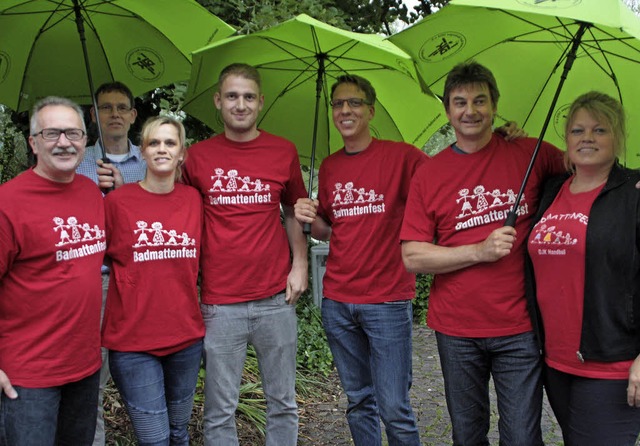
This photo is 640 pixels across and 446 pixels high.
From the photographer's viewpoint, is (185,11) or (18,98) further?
(18,98)

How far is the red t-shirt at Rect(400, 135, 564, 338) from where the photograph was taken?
2961 millimetres

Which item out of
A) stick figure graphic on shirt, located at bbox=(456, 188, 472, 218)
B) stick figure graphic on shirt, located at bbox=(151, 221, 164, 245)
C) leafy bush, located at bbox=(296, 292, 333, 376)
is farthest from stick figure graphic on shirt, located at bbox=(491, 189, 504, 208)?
leafy bush, located at bbox=(296, 292, 333, 376)

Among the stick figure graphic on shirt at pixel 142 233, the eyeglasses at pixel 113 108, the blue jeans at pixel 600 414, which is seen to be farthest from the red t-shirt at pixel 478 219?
the eyeglasses at pixel 113 108

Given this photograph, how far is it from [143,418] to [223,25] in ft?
7.69

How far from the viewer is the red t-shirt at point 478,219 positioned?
9.71ft

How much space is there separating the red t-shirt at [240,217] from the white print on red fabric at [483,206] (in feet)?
3.54

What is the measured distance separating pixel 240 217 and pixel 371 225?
753 mm

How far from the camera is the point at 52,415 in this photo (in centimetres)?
272

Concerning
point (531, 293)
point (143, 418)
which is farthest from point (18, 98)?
point (531, 293)

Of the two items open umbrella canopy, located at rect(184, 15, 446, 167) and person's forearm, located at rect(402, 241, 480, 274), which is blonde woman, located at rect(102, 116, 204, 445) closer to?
open umbrella canopy, located at rect(184, 15, 446, 167)

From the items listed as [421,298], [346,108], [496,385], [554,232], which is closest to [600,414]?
[496,385]

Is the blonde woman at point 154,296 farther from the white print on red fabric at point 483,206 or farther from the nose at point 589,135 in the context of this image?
the nose at point 589,135

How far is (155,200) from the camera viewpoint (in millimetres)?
3232

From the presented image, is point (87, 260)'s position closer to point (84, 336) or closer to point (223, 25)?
point (84, 336)
